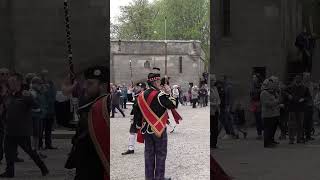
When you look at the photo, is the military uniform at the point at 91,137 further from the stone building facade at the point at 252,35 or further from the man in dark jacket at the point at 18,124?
the stone building facade at the point at 252,35

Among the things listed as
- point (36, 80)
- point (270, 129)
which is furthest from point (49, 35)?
point (270, 129)

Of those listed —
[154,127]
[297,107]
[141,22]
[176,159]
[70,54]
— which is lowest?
[176,159]

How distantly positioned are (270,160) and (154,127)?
307 centimetres

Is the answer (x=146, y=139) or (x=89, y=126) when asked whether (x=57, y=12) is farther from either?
(x=146, y=139)

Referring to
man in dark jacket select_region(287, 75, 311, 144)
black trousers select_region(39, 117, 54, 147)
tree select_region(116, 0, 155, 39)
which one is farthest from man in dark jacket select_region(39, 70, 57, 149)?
tree select_region(116, 0, 155, 39)

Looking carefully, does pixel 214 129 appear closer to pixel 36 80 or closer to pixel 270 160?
pixel 270 160

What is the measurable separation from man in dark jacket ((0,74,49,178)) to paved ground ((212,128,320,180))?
1202mm

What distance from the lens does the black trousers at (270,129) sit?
3.55 meters

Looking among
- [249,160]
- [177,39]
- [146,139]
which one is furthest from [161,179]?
[177,39]

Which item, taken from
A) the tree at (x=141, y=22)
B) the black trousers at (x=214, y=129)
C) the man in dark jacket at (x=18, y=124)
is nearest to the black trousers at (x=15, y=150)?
the man in dark jacket at (x=18, y=124)

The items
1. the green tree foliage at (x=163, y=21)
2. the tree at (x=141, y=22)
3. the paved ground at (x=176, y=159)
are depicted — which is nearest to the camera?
the paved ground at (x=176, y=159)

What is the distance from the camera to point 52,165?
3520mm

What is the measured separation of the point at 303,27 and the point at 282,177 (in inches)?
38.1

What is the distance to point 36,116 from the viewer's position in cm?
348
